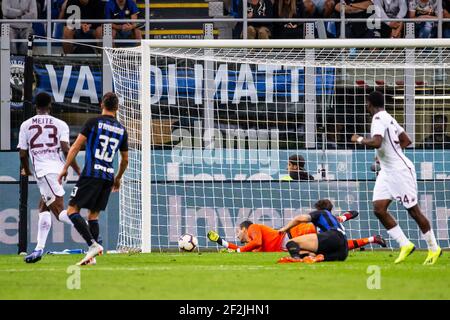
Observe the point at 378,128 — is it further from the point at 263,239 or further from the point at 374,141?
the point at 263,239

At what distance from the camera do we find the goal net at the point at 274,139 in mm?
20125

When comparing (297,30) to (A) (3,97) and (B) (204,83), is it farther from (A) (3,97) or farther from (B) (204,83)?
(A) (3,97)

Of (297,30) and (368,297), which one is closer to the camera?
(368,297)

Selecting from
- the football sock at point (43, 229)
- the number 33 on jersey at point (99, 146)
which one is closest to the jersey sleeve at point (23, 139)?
the football sock at point (43, 229)

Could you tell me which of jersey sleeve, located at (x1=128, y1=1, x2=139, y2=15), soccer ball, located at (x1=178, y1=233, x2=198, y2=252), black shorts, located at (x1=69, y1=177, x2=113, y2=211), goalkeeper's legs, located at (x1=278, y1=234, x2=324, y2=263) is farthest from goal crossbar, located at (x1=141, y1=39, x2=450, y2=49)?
jersey sleeve, located at (x1=128, y1=1, x2=139, y2=15)

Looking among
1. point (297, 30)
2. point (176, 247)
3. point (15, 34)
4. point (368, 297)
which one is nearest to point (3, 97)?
point (15, 34)

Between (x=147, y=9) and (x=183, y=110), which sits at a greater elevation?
(x=147, y=9)

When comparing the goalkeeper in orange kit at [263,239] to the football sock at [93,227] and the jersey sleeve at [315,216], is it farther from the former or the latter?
the football sock at [93,227]

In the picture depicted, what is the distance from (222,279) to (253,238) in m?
5.68

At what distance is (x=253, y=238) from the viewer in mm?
17797

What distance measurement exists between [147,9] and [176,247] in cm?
499

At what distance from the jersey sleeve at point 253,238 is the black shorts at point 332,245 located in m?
3.11

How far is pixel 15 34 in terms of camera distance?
73.8 ft
